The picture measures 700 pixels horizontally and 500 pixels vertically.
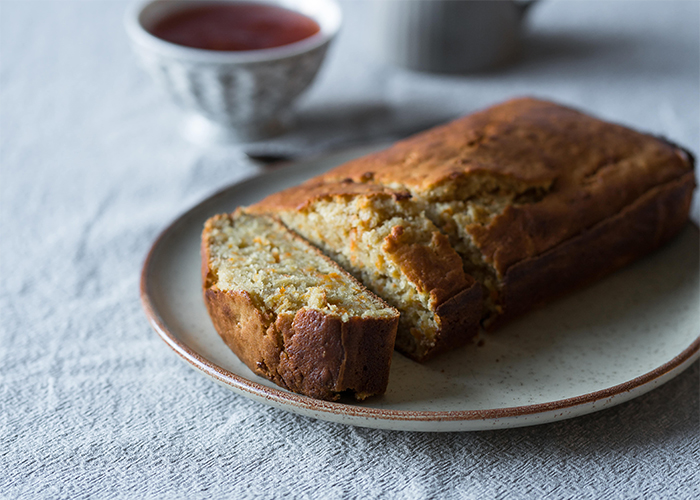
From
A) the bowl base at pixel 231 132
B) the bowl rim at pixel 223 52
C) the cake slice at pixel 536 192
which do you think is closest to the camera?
the cake slice at pixel 536 192

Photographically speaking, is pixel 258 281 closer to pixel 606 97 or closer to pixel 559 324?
pixel 559 324

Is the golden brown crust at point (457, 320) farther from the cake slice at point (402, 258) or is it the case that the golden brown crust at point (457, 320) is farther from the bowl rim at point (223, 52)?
the bowl rim at point (223, 52)

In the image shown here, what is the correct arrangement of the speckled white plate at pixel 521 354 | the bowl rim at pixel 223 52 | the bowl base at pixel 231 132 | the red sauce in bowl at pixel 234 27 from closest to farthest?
the speckled white plate at pixel 521 354 < the bowl rim at pixel 223 52 < the red sauce in bowl at pixel 234 27 < the bowl base at pixel 231 132

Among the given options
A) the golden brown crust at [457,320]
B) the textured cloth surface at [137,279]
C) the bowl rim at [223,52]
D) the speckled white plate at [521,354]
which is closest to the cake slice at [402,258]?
the golden brown crust at [457,320]

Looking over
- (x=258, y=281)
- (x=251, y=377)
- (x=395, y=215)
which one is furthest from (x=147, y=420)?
(x=395, y=215)

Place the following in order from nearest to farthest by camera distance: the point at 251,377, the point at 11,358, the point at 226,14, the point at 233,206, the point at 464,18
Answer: the point at 251,377, the point at 11,358, the point at 233,206, the point at 226,14, the point at 464,18

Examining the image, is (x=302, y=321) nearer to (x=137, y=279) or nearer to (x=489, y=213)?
(x=489, y=213)
